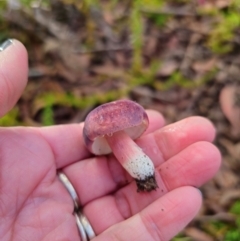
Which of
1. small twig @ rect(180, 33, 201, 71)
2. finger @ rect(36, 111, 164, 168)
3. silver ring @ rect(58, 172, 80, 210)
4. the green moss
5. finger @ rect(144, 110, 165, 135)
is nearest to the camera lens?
silver ring @ rect(58, 172, 80, 210)

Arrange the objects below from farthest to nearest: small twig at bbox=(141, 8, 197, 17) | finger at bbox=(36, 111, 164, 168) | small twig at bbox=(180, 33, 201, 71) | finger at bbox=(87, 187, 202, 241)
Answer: small twig at bbox=(141, 8, 197, 17)
small twig at bbox=(180, 33, 201, 71)
finger at bbox=(36, 111, 164, 168)
finger at bbox=(87, 187, 202, 241)

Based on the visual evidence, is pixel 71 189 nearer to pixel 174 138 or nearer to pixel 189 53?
pixel 174 138

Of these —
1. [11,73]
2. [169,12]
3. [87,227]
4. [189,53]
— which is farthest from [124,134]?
[169,12]

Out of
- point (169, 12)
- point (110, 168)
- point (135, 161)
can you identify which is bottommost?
point (110, 168)

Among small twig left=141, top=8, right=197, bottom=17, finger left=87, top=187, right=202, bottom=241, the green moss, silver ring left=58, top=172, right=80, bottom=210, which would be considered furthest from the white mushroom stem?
small twig left=141, top=8, right=197, bottom=17

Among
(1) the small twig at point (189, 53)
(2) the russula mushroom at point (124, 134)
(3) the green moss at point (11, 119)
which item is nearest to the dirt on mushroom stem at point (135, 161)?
(2) the russula mushroom at point (124, 134)

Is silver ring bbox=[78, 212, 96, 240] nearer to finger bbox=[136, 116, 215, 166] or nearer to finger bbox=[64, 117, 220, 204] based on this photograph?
finger bbox=[64, 117, 220, 204]

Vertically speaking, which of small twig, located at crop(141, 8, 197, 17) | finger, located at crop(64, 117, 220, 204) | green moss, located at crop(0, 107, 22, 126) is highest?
small twig, located at crop(141, 8, 197, 17)

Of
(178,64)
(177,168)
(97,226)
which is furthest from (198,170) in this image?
(178,64)
